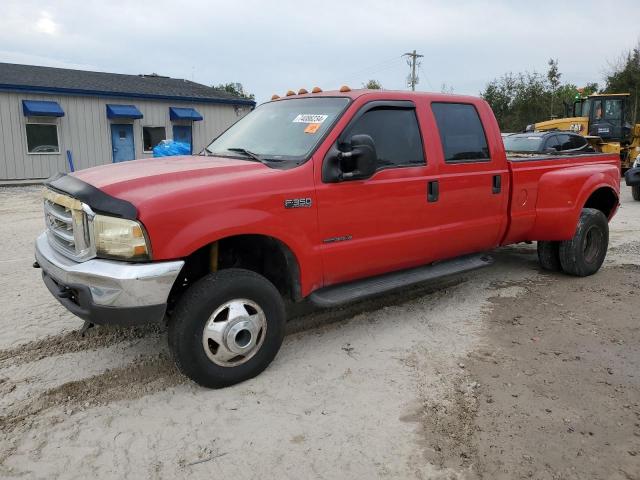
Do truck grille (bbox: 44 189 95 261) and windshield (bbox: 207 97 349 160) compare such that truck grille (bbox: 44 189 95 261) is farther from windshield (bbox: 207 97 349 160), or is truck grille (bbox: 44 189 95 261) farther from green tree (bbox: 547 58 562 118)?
green tree (bbox: 547 58 562 118)

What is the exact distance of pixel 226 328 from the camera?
3.34m

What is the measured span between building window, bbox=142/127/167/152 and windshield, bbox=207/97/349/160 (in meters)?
17.1

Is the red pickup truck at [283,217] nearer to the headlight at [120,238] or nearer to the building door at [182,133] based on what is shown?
the headlight at [120,238]

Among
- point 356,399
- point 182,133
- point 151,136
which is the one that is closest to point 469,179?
point 356,399

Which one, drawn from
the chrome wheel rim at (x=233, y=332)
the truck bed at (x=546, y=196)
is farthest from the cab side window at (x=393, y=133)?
the chrome wheel rim at (x=233, y=332)

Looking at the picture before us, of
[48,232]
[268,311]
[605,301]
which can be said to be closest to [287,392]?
[268,311]

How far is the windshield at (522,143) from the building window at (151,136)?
569 inches

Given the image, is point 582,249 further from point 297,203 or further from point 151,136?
point 151,136

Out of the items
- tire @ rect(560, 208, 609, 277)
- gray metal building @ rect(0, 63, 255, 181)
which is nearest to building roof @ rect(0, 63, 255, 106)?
gray metal building @ rect(0, 63, 255, 181)

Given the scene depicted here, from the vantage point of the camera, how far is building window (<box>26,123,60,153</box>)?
714 inches

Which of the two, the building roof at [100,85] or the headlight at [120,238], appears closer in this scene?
the headlight at [120,238]

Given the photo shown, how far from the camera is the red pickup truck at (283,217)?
309 cm

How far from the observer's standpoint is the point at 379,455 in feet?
9.02

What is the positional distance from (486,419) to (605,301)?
112 inches
